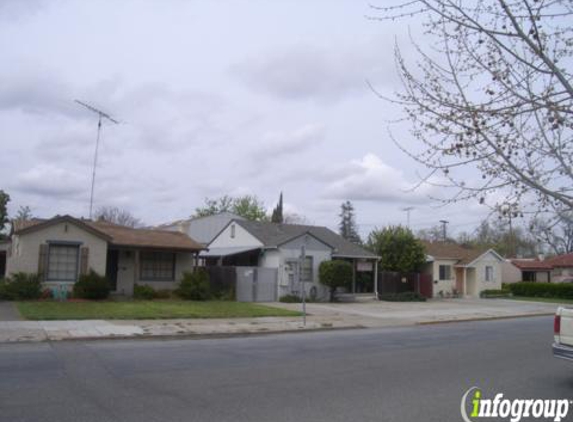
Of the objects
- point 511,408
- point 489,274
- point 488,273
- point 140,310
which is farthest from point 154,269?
point 489,274

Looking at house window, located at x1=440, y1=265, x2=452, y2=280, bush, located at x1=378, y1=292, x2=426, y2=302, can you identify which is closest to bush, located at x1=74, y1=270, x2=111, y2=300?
bush, located at x1=378, y1=292, x2=426, y2=302

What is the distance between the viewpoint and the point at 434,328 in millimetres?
20328

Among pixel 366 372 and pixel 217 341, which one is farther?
pixel 217 341

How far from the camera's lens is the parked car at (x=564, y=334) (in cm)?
955

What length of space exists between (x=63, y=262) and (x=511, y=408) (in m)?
20.7

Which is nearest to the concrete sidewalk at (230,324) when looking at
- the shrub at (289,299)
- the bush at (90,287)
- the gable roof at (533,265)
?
the shrub at (289,299)

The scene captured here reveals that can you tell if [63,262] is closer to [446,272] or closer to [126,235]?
[126,235]

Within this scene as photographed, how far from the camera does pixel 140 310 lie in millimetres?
20250

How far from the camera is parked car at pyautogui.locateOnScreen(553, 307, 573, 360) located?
31.3 ft

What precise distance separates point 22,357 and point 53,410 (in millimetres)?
4669

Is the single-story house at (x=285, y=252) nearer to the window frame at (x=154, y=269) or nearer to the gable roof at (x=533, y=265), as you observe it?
the window frame at (x=154, y=269)

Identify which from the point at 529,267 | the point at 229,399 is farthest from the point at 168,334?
the point at 529,267

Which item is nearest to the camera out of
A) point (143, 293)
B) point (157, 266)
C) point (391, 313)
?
point (143, 293)

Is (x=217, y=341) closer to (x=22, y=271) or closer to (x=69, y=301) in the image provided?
(x=69, y=301)
